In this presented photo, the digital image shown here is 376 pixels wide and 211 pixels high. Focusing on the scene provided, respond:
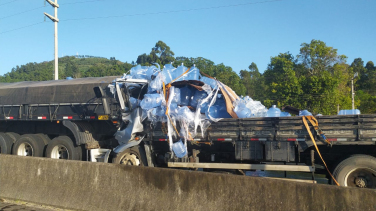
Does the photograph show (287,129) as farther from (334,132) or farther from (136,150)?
(136,150)

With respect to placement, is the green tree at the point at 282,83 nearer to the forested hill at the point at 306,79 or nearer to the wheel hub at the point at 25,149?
the forested hill at the point at 306,79

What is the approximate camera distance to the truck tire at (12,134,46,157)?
10.5m

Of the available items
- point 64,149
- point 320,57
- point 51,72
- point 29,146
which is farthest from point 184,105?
point 51,72

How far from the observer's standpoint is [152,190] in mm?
5688

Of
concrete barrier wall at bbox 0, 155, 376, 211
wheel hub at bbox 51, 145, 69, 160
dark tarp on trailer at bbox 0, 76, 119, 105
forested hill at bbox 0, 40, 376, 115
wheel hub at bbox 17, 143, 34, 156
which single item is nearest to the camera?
concrete barrier wall at bbox 0, 155, 376, 211

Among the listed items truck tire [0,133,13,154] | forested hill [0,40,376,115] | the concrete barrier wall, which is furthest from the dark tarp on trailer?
forested hill [0,40,376,115]

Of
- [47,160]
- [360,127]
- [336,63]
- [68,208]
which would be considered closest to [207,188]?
[68,208]

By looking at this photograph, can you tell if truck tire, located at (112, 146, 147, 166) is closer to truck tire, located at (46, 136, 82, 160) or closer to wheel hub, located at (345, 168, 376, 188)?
truck tire, located at (46, 136, 82, 160)

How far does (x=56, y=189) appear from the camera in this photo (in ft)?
22.0

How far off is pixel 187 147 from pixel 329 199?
13.9 feet

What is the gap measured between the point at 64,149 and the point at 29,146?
1.60m

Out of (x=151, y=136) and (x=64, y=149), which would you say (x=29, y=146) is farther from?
(x=151, y=136)

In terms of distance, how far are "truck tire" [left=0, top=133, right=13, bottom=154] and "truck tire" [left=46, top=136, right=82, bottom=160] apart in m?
1.89

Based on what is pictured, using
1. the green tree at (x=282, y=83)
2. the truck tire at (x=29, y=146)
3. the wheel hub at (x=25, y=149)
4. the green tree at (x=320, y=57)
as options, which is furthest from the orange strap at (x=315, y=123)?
the green tree at (x=320, y=57)
